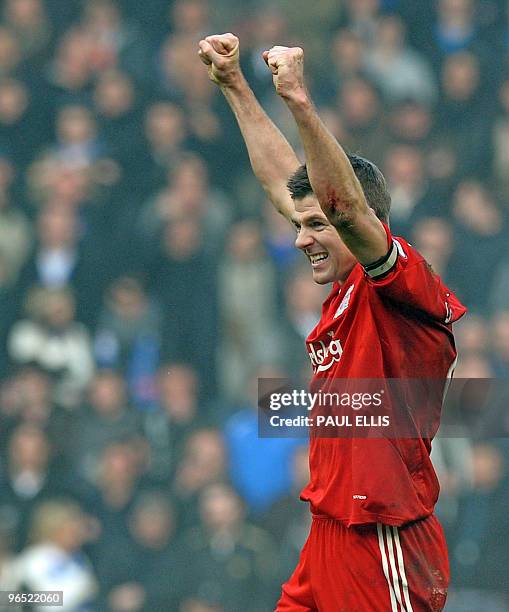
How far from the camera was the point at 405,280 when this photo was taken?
3.45 m

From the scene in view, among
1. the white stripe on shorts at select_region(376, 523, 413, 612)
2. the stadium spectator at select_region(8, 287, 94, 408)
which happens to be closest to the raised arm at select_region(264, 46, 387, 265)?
the white stripe on shorts at select_region(376, 523, 413, 612)

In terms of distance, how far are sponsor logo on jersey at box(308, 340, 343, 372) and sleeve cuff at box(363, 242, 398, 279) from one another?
0.38 metres

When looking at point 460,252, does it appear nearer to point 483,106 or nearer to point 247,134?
point 483,106

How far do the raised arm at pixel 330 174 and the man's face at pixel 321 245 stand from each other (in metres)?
0.34

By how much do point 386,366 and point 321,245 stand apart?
1.48 ft

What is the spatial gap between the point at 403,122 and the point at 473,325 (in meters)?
1.77

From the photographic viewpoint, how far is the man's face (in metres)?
3.79

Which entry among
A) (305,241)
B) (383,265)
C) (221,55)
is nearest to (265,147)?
(221,55)

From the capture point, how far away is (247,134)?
14.8 feet

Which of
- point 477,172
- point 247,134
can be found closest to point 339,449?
point 247,134

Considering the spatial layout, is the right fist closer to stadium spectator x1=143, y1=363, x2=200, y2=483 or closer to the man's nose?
the man's nose

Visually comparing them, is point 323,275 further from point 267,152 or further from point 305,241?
point 267,152

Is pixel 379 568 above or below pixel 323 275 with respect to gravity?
below

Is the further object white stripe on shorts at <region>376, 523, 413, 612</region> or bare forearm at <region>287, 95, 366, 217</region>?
white stripe on shorts at <region>376, 523, 413, 612</region>
